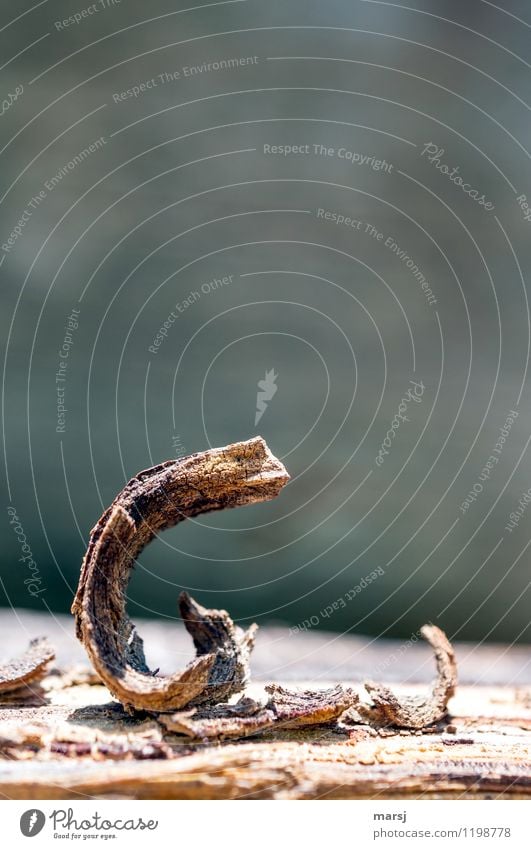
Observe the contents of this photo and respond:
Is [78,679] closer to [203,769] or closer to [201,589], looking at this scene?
[203,769]

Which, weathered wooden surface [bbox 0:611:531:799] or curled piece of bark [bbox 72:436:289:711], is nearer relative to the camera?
weathered wooden surface [bbox 0:611:531:799]

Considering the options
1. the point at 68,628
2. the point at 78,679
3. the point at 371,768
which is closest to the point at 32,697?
the point at 78,679

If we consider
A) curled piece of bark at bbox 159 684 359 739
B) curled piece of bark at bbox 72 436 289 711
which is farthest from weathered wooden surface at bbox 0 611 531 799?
curled piece of bark at bbox 72 436 289 711

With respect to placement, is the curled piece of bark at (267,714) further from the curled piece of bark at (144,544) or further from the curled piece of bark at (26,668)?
the curled piece of bark at (26,668)

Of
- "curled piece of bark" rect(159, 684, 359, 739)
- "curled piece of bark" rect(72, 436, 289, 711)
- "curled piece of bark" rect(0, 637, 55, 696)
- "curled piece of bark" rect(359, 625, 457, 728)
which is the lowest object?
"curled piece of bark" rect(359, 625, 457, 728)

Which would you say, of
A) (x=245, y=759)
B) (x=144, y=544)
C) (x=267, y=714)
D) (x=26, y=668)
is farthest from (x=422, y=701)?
(x=26, y=668)

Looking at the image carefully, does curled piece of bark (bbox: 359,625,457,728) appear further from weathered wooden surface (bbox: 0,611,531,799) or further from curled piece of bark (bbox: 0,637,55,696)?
curled piece of bark (bbox: 0,637,55,696)
